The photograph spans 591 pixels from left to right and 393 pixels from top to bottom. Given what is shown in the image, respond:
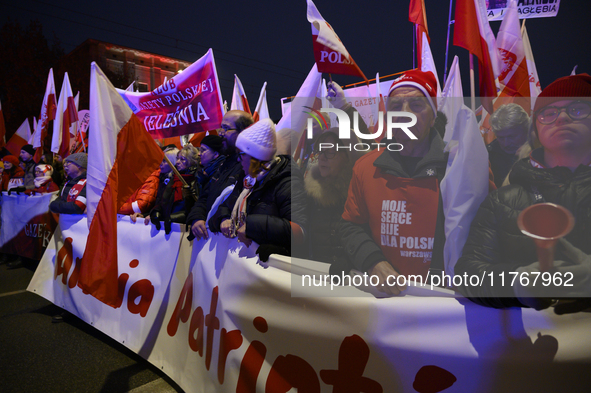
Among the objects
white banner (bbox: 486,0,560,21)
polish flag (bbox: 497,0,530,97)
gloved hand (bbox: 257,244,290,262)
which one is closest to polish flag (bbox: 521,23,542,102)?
polish flag (bbox: 497,0,530,97)

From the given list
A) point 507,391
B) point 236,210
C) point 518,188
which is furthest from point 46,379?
point 518,188

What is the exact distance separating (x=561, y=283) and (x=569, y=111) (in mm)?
780

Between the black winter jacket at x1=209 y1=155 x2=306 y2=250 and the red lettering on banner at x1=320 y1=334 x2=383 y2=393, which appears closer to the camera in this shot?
the red lettering on banner at x1=320 y1=334 x2=383 y2=393

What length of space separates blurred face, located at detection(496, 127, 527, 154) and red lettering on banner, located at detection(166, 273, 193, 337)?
2869 mm

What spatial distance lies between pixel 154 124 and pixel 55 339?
2.86 m

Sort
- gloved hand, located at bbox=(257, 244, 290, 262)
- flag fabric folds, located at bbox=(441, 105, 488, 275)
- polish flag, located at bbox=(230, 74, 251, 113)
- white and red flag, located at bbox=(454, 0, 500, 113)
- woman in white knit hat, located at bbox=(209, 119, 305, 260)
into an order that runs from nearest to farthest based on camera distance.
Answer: flag fabric folds, located at bbox=(441, 105, 488, 275), gloved hand, located at bbox=(257, 244, 290, 262), woman in white knit hat, located at bbox=(209, 119, 305, 260), white and red flag, located at bbox=(454, 0, 500, 113), polish flag, located at bbox=(230, 74, 251, 113)

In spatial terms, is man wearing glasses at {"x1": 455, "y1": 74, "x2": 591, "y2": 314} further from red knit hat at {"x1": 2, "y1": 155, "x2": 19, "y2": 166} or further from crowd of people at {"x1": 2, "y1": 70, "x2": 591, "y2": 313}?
red knit hat at {"x1": 2, "y1": 155, "x2": 19, "y2": 166}

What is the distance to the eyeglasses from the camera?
142 centimetres

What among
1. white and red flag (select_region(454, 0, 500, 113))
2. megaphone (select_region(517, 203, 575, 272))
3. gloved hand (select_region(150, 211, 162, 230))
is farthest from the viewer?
white and red flag (select_region(454, 0, 500, 113))

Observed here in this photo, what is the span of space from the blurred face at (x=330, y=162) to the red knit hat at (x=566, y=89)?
1.10 metres

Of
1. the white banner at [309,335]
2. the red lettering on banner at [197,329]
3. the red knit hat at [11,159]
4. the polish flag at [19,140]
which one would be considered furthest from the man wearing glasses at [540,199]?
the polish flag at [19,140]

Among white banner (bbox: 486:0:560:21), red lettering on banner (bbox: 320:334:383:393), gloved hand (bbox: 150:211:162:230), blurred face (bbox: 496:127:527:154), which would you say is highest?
white banner (bbox: 486:0:560:21)

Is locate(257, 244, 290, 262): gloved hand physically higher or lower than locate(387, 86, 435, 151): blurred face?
lower

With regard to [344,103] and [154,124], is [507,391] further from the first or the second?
[154,124]
